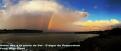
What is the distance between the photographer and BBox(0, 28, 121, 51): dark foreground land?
2.44m

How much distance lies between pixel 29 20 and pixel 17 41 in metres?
0.19

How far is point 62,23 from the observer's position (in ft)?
8.20

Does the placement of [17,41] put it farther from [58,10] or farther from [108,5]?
[108,5]

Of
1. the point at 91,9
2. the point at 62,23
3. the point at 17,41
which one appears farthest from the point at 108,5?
the point at 17,41

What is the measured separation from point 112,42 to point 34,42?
60 cm

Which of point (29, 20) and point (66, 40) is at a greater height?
point (29, 20)

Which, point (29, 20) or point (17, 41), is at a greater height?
point (29, 20)

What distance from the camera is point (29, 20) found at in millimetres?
2480

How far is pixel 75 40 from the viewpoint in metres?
2.48

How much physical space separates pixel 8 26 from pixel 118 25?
0.86 m

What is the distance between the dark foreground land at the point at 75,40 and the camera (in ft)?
8.00

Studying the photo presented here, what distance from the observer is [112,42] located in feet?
8.17

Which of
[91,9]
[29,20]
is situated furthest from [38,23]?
[91,9]

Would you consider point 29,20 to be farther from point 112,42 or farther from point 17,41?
point 112,42
